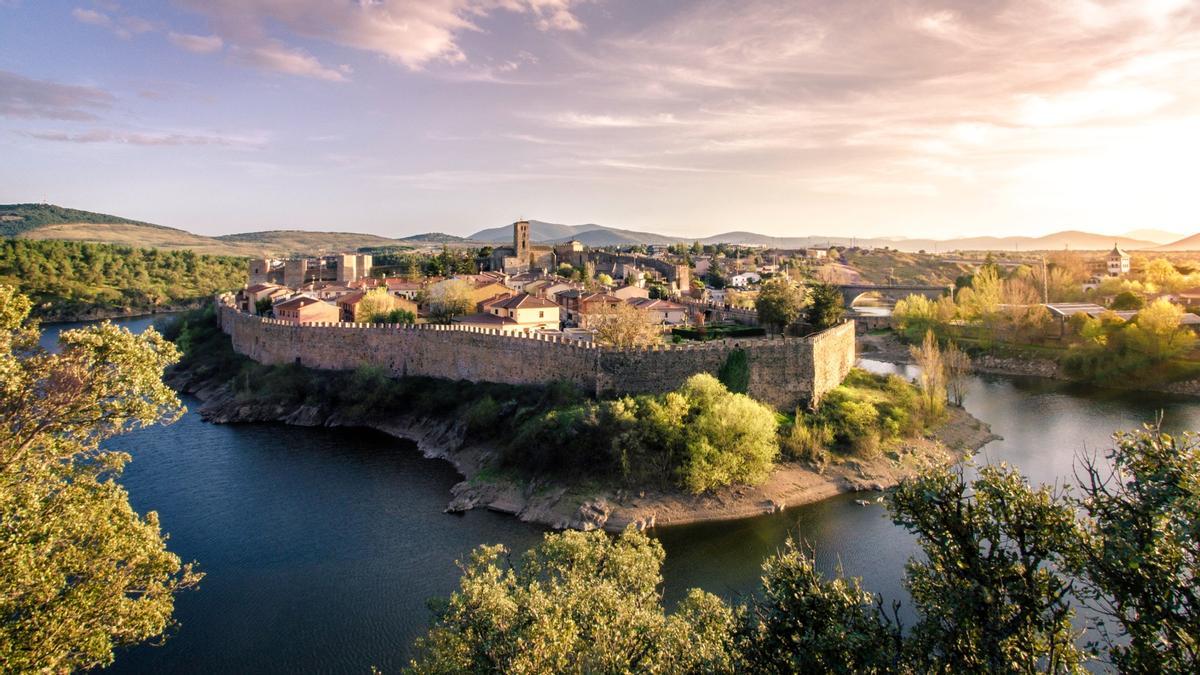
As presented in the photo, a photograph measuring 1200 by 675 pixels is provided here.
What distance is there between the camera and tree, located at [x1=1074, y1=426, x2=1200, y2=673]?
5.94m

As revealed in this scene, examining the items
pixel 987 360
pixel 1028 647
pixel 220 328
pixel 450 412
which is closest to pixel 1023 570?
pixel 1028 647

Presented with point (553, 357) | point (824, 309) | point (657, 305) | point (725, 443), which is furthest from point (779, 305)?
point (725, 443)

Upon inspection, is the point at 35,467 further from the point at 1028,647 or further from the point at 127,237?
the point at 127,237

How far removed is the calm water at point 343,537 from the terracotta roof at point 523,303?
9392mm

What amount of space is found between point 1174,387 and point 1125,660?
3913 centimetres

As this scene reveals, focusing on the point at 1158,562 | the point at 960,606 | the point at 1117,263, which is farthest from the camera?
the point at 1117,263

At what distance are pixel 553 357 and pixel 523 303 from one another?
877 centimetres

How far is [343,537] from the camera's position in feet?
65.2

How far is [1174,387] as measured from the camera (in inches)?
1421

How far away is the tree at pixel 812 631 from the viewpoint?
7.27m

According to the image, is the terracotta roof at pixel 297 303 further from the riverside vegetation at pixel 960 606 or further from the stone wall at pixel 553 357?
the riverside vegetation at pixel 960 606

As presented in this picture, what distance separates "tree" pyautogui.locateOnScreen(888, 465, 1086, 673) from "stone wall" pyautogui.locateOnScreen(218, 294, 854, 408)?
17.2 meters

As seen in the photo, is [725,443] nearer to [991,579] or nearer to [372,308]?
[991,579]

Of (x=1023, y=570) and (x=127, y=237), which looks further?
(x=127, y=237)
